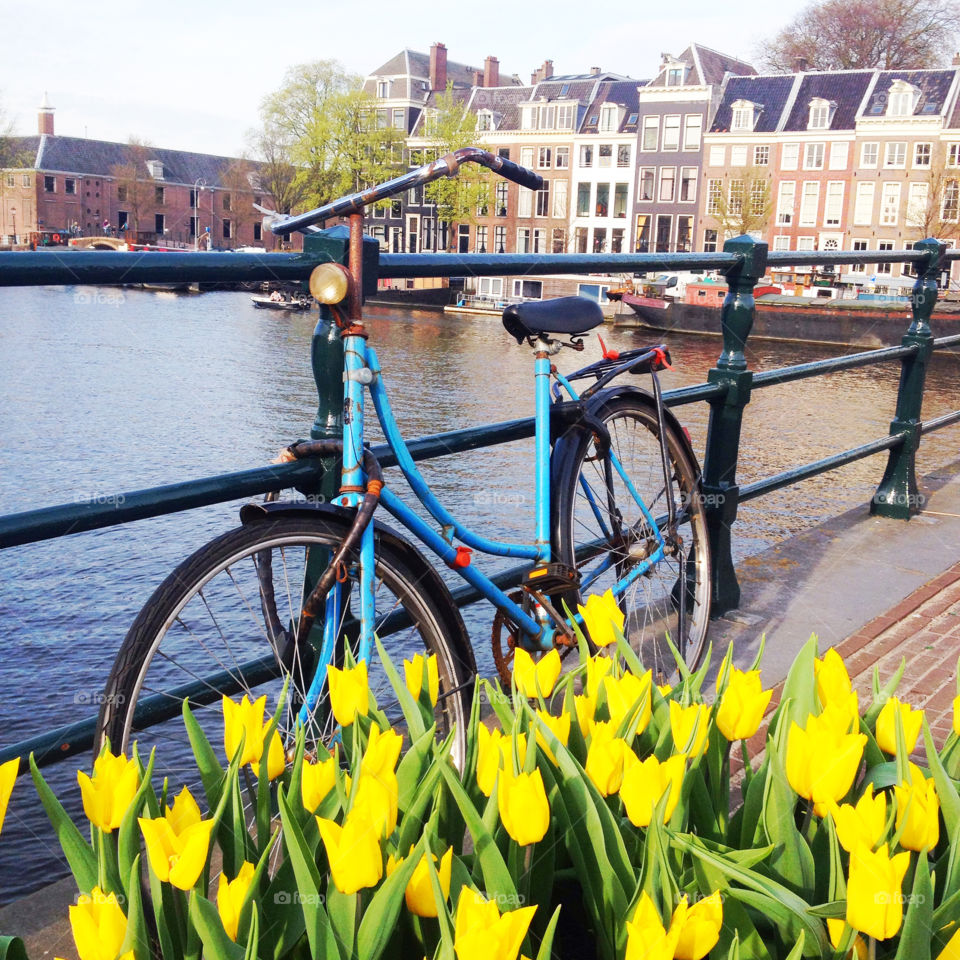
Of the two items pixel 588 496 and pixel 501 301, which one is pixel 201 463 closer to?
pixel 588 496

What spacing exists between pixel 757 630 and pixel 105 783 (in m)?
2.48

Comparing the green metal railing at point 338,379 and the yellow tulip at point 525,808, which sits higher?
the green metal railing at point 338,379

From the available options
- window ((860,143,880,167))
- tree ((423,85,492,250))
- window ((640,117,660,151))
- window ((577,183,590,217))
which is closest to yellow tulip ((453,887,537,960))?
window ((860,143,880,167))

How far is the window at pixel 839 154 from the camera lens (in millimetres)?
Result: 40469

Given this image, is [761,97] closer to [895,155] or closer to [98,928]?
[895,155]

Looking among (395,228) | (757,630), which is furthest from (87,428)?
(395,228)

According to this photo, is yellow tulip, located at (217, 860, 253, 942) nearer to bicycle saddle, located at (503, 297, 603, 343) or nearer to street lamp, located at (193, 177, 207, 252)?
bicycle saddle, located at (503, 297, 603, 343)

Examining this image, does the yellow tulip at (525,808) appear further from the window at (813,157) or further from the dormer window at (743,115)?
the dormer window at (743,115)

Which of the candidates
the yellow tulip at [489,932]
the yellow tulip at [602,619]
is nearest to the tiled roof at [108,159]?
the yellow tulip at [602,619]

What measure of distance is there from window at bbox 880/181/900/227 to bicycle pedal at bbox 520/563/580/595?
135ft

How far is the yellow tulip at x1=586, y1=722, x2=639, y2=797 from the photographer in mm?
1172

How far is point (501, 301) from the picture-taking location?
38.2 metres

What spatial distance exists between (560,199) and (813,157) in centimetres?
1109

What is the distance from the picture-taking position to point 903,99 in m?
39.1
